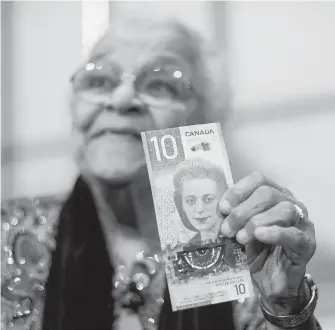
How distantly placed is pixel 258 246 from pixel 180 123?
28cm

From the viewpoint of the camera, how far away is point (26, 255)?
101 centimetres

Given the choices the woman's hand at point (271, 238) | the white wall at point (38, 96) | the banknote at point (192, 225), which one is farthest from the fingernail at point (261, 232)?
the white wall at point (38, 96)

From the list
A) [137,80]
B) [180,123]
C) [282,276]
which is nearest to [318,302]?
[282,276]

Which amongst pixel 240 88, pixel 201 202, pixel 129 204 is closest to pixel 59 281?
pixel 129 204

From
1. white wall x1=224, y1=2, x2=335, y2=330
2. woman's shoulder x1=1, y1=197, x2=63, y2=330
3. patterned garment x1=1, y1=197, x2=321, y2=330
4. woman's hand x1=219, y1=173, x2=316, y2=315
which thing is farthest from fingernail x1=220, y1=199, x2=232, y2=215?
woman's shoulder x1=1, y1=197, x2=63, y2=330

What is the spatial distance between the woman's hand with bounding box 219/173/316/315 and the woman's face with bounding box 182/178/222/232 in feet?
0.07

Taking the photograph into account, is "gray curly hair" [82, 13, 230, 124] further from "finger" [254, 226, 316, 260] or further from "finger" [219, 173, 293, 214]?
"finger" [254, 226, 316, 260]

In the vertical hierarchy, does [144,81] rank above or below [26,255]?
above

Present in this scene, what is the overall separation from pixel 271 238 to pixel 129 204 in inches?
11.9

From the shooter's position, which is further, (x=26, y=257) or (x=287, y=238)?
(x=26, y=257)

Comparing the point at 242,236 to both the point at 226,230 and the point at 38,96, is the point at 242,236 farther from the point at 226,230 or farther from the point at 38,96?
the point at 38,96

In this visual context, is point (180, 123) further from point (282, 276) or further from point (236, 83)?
point (282, 276)

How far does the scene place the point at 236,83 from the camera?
1.04 m

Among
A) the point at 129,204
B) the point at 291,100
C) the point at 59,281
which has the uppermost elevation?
the point at 291,100
